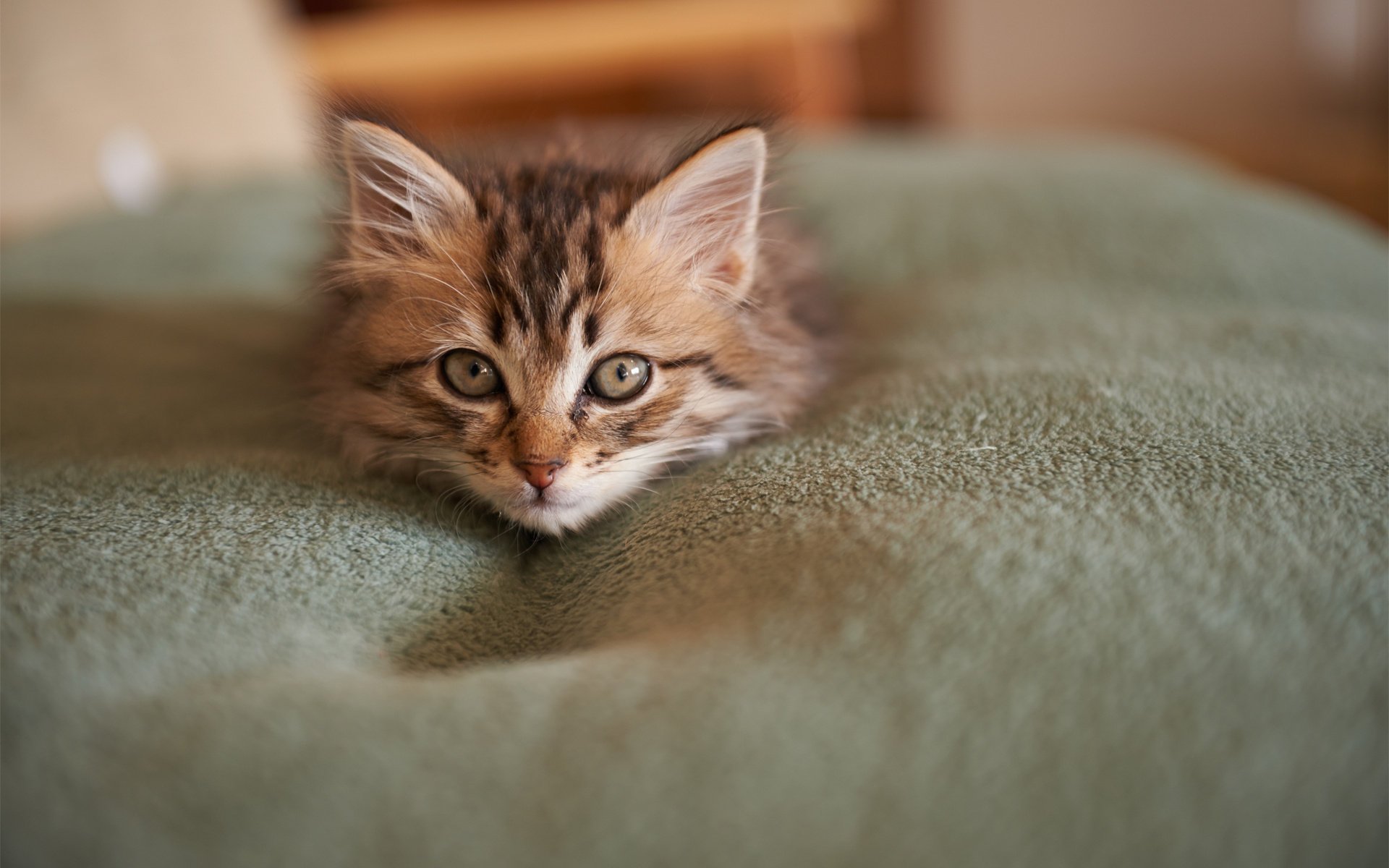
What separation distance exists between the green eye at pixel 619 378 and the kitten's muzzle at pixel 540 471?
5.2 inches

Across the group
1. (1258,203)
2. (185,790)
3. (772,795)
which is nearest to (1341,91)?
(1258,203)

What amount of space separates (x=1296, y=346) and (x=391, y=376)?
48.8 inches

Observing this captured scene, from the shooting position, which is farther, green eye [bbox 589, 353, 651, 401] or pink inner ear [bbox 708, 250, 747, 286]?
pink inner ear [bbox 708, 250, 747, 286]

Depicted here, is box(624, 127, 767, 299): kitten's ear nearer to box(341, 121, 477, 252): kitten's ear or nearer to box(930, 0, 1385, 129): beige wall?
box(341, 121, 477, 252): kitten's ear

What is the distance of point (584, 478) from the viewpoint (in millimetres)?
1147

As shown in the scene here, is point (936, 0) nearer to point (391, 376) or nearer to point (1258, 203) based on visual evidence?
point (1258, 203)

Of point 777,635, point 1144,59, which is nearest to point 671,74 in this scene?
point 1144,59

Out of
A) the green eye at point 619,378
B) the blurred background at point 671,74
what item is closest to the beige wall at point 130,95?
the blurred background at point 671,74

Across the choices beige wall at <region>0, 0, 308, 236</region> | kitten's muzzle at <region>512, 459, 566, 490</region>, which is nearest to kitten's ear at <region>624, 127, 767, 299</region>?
kitten's muzzle at <region>512, 459, 566, 490</region>

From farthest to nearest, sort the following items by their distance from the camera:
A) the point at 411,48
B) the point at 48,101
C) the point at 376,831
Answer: the point at 411,48
the point at 48,101
the point at 376,831

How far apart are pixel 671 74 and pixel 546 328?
17.0ft

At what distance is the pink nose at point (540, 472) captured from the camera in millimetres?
1116

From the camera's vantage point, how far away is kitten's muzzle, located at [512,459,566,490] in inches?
43.9

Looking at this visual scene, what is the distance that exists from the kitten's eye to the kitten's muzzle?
0.14m
